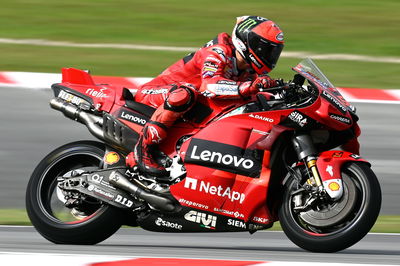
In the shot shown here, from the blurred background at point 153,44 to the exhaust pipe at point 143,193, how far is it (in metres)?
2.17

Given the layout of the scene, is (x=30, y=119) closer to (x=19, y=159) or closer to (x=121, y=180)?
(x=19, y=159)

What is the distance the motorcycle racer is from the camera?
6242 millimetres

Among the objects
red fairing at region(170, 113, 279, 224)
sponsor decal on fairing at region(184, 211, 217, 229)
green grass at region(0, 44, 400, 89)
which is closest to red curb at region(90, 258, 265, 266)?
red fairing at region(170, 113, 279, 224)

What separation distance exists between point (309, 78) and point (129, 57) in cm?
704

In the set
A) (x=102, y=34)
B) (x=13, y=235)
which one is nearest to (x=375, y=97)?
(x=13, y=235)

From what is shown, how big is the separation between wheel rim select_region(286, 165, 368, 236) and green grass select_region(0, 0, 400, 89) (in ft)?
19.1

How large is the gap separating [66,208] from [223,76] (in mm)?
1520

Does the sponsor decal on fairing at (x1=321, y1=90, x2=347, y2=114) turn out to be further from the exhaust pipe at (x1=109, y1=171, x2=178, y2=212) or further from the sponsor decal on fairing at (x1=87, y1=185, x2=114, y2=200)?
the sponsor decal on fairing at (x1=87, y1=185, x2=114, y2=200)

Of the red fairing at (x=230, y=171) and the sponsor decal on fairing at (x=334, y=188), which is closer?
the sponsor decal on fairing at (x=334, y=188)

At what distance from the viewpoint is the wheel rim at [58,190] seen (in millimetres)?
6766

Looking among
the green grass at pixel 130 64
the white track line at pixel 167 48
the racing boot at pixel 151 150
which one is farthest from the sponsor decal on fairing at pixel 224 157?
the white track line at pixel 167 48

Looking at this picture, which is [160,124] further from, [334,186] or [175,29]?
[175,29]

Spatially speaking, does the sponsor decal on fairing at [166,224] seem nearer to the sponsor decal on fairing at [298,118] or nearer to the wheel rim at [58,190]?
the wheel rim at [58,190]

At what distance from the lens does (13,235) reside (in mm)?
7012
